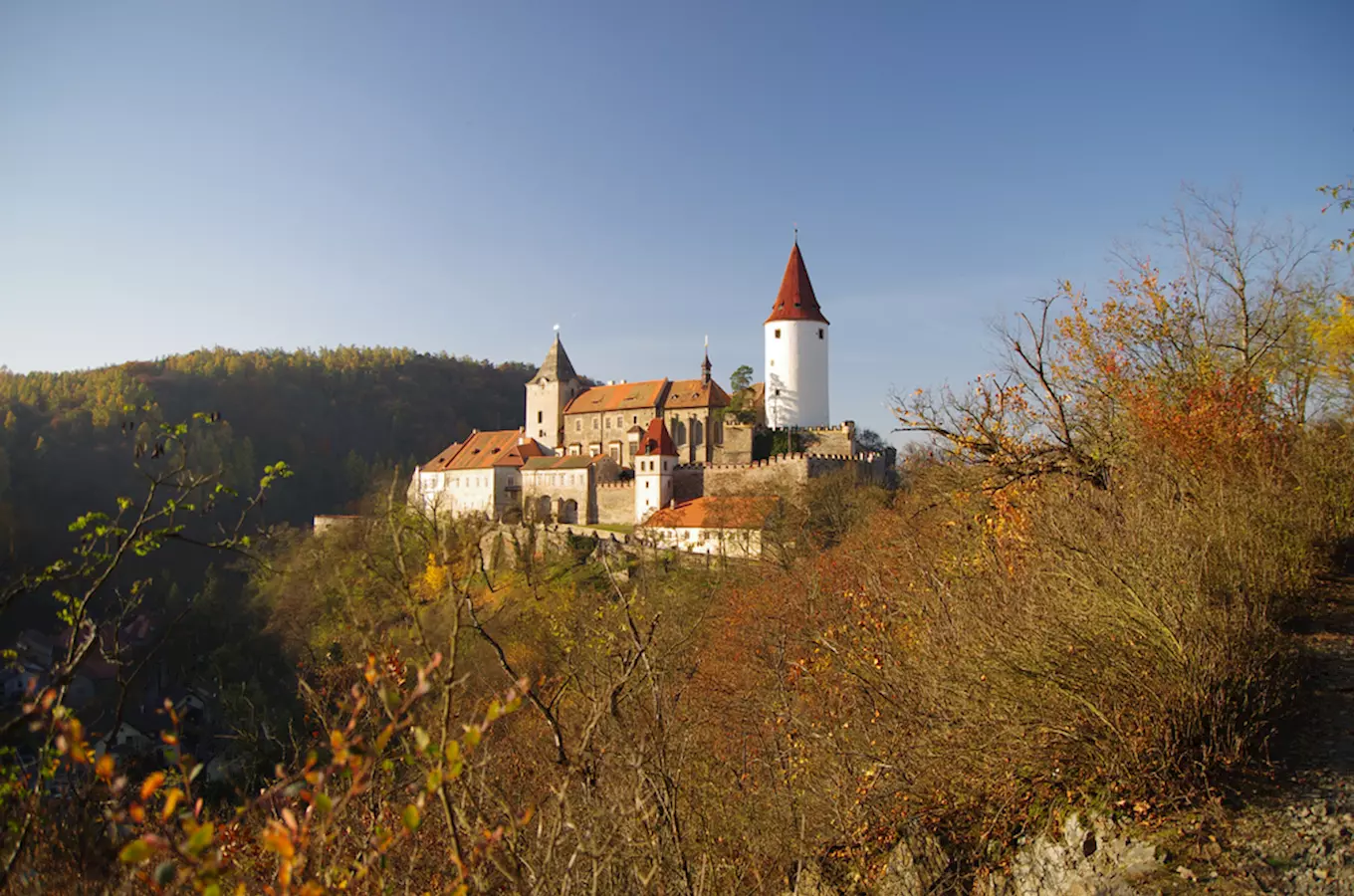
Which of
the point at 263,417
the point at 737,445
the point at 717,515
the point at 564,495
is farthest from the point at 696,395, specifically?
the point at 263,417

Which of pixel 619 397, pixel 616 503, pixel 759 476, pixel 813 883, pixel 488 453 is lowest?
pixel 813 883

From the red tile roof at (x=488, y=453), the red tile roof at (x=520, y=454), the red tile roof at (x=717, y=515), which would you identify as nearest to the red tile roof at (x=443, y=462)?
the red tile roof at (x=488, y=453)

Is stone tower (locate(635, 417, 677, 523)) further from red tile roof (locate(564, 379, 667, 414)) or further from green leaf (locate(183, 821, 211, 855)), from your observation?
green leaf (locate(183, 821, 211, 855))

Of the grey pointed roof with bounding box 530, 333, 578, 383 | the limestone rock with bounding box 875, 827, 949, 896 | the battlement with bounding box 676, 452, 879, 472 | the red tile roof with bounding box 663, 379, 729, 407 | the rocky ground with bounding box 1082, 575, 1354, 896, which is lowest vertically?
the limestone rock with bounding box 875, 827, 949, 896

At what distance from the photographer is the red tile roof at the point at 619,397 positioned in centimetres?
4644

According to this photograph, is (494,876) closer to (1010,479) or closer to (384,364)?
(1010,479)

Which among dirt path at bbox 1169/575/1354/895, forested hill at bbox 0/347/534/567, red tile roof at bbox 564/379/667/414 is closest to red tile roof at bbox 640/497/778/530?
red tile roof at bbox 564/379/667/414

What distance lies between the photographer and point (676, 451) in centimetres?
4066

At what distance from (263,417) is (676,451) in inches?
2358

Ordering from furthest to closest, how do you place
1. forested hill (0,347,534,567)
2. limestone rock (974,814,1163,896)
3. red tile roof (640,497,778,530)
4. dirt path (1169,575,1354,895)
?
forested hill (0,347,534,567)
red tile roof (640,497,778,530)
limestone rock (974,814,1163,896)
dirt path (1169,575,1354,895)

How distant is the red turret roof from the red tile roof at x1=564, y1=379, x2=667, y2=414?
204 inches

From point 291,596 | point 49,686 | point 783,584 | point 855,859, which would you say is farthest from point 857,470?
point 49,686

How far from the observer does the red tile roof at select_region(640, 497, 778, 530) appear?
3331cm

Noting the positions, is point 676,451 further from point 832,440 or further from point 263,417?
point 263,417
